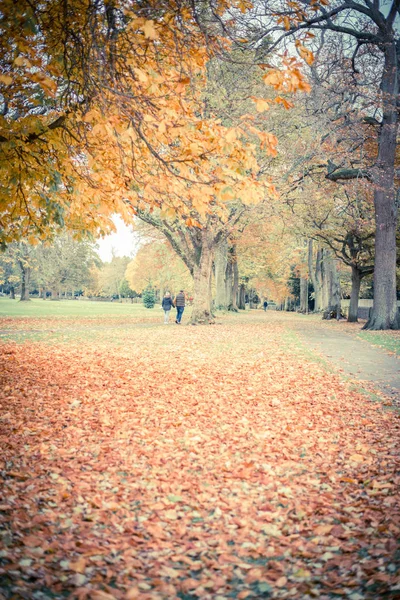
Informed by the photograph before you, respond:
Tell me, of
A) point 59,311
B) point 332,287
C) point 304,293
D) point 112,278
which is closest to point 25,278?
point 59,311

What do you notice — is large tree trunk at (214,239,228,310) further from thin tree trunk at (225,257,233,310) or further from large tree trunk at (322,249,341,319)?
large tree trunk at (322,249,341,319)

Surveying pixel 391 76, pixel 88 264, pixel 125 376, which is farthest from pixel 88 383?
pixel 88 264

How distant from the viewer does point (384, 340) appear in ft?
52.1

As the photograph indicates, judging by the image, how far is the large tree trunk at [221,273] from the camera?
3600 cm

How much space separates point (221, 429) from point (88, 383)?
10.1 feet

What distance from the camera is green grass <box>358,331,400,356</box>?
1364 cm

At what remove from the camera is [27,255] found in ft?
141

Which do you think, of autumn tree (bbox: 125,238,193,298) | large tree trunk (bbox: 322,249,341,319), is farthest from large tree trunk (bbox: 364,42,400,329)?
autumn tree (bbox: 125,238,193,298)

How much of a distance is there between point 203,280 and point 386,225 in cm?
964

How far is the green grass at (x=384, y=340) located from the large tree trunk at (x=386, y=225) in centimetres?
158

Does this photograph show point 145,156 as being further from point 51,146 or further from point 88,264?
point 88,264

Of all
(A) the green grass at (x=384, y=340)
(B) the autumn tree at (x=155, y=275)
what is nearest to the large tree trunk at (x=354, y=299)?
(A) the green grass at (x=384, y=340)

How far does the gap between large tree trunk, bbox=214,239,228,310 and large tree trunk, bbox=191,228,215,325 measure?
9558 millimetres

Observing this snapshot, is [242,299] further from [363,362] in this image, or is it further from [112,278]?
[112,278]
